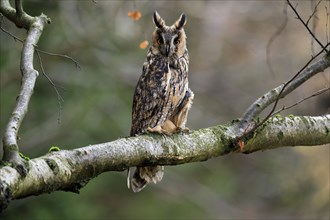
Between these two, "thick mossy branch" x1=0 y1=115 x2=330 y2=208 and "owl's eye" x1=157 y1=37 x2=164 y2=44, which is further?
"owl's eye" x1=157 y1=37 x2=164 y2=44

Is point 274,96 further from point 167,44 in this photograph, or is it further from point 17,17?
point 17,17

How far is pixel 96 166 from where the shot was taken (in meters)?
3.86

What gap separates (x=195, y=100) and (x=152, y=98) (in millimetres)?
8529

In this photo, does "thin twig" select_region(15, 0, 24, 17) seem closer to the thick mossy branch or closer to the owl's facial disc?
the thick mossy branch

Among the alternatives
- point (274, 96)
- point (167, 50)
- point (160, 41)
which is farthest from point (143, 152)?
point (160, 41)

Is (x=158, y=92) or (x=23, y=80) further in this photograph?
(x=158, y=92)

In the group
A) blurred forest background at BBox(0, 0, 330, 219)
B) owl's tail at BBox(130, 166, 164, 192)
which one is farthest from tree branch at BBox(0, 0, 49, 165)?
blurred forest background at BBox(0, 0, 330, 219)

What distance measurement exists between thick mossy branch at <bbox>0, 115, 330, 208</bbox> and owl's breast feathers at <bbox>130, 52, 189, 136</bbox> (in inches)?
43.2

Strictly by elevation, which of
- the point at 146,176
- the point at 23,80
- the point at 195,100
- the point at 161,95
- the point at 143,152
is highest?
the point at 195,100

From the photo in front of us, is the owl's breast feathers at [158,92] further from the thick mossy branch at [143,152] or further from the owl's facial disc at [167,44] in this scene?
the thick mossy branch at [143,152]

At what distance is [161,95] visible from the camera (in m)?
5.77

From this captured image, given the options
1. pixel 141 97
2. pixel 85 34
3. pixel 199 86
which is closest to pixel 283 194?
pixel 199 86

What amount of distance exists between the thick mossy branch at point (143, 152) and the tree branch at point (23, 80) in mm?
109

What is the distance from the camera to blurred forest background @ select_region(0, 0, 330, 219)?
10.5 meters
